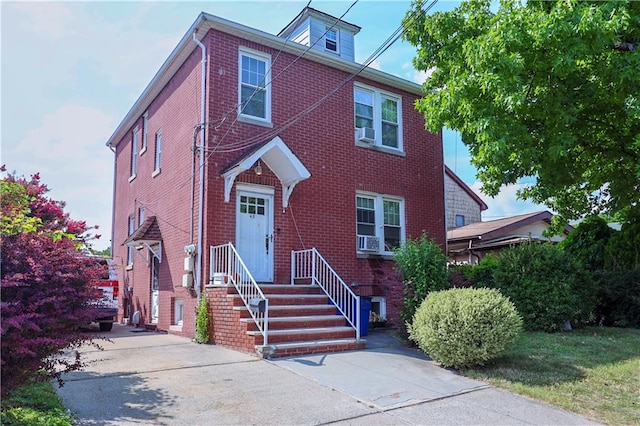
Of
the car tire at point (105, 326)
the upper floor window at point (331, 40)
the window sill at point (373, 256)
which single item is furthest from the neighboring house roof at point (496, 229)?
the car tire at point (105, 326)

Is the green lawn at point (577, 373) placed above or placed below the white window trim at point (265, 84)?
below

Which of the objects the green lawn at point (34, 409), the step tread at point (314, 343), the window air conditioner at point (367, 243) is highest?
the window air conditioner at point (367, 243)

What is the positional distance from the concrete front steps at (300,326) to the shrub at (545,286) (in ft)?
12.8

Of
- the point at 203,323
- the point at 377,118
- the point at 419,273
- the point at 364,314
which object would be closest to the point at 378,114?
the point at 377,118

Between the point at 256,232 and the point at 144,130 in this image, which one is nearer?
the point at 256,232

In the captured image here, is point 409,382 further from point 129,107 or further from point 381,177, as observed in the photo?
point 129,107

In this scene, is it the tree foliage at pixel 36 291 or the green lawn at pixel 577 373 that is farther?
the green lawn at pixel 577 373

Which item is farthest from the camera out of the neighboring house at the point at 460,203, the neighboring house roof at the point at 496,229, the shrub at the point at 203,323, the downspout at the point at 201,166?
the neighboring house at the point at 460,203

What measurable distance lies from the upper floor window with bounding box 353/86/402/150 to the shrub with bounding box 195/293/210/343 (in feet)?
20.0

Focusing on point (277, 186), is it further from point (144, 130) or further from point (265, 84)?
point (144, 130)

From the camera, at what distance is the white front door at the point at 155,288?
1341cm

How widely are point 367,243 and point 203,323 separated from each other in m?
4.90

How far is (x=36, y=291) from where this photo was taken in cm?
455

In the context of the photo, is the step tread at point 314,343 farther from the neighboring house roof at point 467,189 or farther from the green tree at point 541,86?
the neighboring house roof at point 467,189
